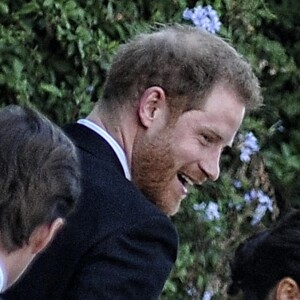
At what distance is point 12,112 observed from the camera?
2.30 meters

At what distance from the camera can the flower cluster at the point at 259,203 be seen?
548cm

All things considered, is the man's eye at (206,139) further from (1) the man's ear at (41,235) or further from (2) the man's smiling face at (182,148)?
(1) the man's ear at (41,235)

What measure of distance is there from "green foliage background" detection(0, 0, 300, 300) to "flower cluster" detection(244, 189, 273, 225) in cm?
3

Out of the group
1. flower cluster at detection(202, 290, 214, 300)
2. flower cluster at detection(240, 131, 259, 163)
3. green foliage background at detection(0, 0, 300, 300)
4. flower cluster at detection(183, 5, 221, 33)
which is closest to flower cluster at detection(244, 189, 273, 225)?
green foliage background at detection(0, 0, 300, 300)

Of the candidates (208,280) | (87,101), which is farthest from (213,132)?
(208,280)

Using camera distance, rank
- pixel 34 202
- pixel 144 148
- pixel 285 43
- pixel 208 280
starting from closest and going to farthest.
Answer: pixel 34 202 < pixel 144 148 < pixel 208 280 < pixel 285 43

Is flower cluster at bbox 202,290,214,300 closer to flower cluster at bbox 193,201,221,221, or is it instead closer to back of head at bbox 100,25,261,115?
flower cluster at bbox 193,201,221,221

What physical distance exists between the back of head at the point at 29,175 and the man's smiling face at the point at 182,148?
31.4 inches

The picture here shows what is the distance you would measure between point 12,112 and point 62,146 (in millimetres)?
120

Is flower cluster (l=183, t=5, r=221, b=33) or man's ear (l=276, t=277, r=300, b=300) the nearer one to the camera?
man's ear (l=276, t=277, r=300, b=300)

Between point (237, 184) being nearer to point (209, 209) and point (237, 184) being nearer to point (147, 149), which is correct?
point (209, 209)

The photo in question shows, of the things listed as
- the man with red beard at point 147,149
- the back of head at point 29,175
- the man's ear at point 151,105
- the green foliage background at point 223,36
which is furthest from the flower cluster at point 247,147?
the back of head at point 29,175

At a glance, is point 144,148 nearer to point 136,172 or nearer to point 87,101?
point 136,172

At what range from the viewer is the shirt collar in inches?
120
